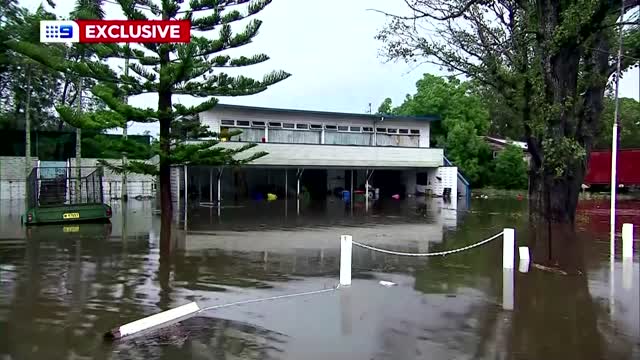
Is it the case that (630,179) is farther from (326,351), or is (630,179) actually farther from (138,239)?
(326,351)

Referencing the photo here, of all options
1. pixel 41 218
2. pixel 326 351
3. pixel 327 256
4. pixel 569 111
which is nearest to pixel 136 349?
pixel 326 351

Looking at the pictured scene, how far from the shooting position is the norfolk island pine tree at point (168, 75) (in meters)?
18.5

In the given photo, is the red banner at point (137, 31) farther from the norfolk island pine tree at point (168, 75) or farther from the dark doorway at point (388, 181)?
the dark doorway at point (388, 181)

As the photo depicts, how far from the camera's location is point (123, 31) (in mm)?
18844

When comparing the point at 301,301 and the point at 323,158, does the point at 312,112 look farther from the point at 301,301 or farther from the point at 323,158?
the point at 301,301

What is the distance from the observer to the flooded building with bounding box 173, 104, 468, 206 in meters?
33.7

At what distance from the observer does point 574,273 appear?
10008 millimetres

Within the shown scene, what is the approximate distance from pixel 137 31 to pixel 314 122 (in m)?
19.4

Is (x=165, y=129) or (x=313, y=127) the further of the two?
(x=313, y=127)

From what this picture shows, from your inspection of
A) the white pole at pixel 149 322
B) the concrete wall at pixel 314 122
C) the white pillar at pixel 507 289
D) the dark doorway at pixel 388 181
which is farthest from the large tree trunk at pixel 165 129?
the dark doorway at pixel 388 181

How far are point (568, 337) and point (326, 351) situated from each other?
104 inches

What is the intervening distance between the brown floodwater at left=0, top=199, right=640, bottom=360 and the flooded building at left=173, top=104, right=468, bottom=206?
19150mm

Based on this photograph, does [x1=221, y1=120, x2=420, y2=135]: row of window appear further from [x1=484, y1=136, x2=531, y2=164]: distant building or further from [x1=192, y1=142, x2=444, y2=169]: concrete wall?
[x1=484, y1=136, x2=531, y2=164]: distant building

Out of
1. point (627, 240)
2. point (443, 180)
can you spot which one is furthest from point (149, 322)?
point (443, 180)
